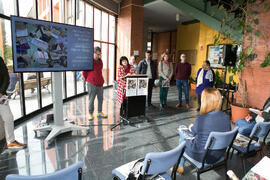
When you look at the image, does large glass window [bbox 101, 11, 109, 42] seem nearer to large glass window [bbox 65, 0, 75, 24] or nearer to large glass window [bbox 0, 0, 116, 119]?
large glass window [bbox 0, 0, 116, 119]

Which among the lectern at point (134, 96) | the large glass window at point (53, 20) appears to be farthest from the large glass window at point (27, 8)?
the lectern at point (134, 96)

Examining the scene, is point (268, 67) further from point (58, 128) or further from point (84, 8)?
point (84, 8)

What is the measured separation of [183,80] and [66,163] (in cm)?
415

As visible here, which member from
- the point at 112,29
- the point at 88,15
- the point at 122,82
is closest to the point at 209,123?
the point at 122,82

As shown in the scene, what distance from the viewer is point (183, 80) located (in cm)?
550

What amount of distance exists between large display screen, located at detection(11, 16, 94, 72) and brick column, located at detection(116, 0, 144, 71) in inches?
241

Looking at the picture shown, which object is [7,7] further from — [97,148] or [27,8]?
[97,148]

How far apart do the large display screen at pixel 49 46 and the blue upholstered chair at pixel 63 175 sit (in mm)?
1953

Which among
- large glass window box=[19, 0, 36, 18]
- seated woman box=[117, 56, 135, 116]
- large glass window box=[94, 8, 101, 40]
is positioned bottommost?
seated woman box=[117, 56, 135, 116]

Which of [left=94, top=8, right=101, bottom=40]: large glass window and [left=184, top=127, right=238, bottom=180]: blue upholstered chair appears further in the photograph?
[left=94, top=8, right=101, bottom=40]: large glass window

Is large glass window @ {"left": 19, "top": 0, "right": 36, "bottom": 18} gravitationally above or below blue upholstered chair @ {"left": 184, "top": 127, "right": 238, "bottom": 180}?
above

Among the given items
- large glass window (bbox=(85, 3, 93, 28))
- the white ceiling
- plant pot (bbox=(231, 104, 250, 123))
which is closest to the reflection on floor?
plant pot (bbox=(231, 104, 250, 123))

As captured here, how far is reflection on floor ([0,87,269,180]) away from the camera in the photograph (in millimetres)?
2432

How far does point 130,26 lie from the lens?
8.94 m
